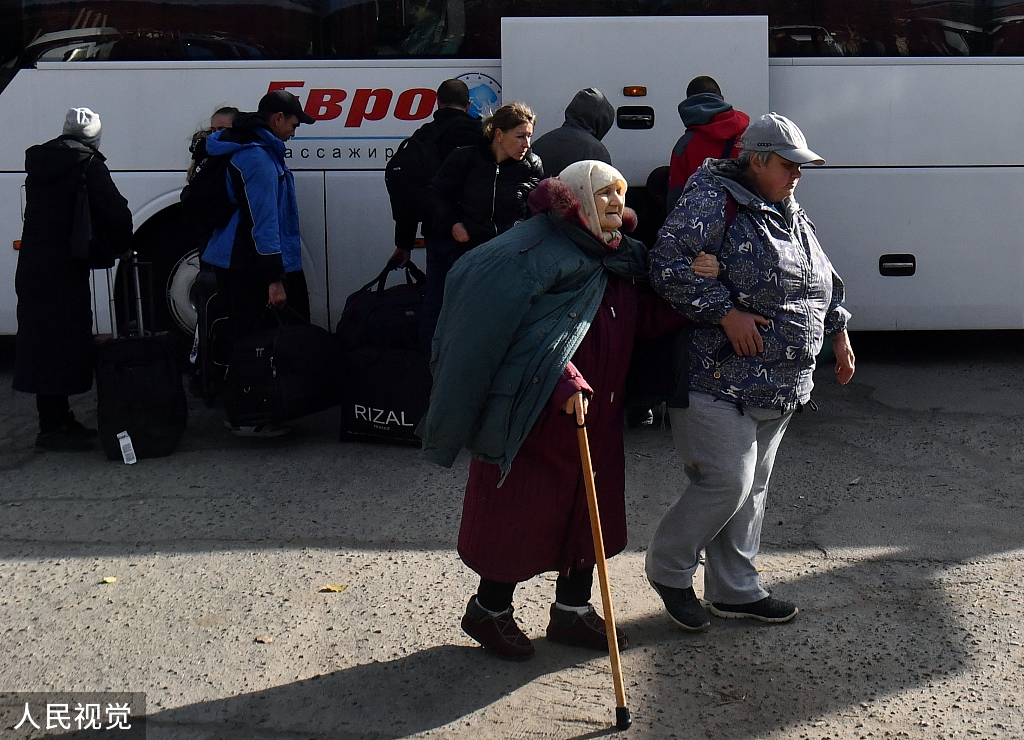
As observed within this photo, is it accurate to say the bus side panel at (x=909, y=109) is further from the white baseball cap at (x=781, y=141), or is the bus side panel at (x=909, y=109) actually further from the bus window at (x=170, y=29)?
the white baseball cap at (x=781, y=141)

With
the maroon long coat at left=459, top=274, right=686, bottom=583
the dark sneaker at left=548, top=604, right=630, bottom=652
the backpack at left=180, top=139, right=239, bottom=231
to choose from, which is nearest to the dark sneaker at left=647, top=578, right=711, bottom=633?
the dark sneaker at left=548, top=604, right=630, bottom=652

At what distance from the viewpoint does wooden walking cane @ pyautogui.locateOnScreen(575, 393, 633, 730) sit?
3.46m

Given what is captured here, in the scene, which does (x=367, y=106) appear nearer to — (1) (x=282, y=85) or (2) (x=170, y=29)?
(1) (x=282, y=85)

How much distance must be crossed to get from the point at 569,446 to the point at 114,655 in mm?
1709

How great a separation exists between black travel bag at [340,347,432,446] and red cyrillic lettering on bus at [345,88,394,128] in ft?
6.18

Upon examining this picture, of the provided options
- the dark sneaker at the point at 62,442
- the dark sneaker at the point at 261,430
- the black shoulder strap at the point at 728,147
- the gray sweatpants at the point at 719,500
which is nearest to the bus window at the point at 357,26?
the black shoulder strap at the point at 728,147

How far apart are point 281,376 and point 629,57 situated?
9.72ft

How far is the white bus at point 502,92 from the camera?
7.42 m

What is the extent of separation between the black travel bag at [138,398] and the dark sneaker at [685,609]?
10.5 ft

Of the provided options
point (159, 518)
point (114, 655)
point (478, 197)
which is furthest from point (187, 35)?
point (114, 655)

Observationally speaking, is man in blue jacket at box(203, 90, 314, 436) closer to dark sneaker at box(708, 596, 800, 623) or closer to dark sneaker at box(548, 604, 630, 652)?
dark sneaker at box(548, 604, 630, 652)

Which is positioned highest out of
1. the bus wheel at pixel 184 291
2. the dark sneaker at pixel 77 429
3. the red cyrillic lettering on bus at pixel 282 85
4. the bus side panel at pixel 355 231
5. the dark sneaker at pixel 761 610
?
the red cyrillic lettering on bus at pixel 282 85

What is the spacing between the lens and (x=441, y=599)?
443 centimetres

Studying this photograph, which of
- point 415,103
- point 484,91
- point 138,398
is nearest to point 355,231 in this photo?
point 415,103
